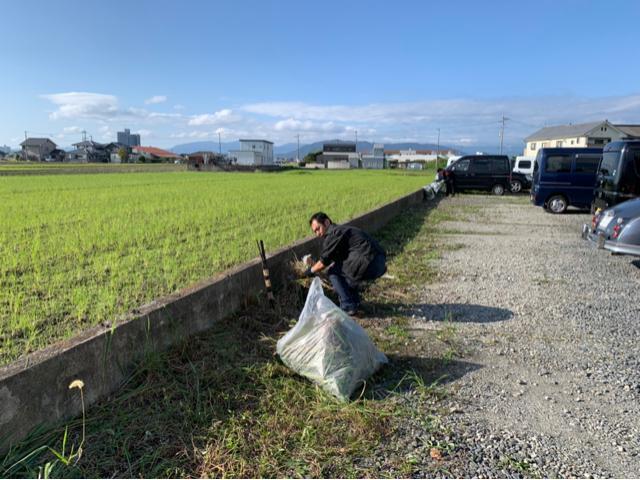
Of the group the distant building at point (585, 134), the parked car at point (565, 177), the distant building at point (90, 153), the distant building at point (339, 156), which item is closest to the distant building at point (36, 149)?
the distant building at point (90, 153)

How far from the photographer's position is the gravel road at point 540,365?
2387 millimetres

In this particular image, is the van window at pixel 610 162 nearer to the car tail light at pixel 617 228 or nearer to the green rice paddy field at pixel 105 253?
the car tail light at pixel 617 228

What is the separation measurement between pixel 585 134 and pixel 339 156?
42352 millimetres

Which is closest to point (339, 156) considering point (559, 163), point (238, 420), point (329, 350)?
point (559, 163)

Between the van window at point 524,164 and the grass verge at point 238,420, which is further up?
the van window at point 524,164

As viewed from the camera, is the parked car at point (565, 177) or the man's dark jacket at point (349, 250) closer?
the man's dark jacket at point (349, 250)

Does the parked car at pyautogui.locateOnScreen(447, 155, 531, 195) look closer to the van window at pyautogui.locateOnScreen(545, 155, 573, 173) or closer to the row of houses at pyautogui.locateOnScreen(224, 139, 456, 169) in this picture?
the van window at pyautogui.locateOnScreen(545, 155, 573, 173)

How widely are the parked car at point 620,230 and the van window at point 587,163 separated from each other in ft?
22.0

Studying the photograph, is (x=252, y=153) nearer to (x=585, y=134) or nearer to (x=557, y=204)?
(x=585, y=134)

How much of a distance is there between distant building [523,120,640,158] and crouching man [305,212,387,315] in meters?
51.1

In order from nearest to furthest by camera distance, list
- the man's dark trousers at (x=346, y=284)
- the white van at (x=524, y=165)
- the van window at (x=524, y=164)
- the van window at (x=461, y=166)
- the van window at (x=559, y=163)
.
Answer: the man's dark trousers at (x=346, y=284), the van window at (x=559, y=163), the van window at (x=461, y=166), the white van at (x=524, y=165), the van window at (x=524, y=164)

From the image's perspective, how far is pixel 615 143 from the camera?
9.03m

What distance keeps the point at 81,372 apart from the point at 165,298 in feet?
3.20

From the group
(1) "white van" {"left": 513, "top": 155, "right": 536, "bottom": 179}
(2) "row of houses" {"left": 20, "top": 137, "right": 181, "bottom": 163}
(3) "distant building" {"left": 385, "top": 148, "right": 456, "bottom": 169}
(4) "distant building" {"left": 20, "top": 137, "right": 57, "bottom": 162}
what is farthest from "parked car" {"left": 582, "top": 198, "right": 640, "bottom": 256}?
(4) "distant building" {"left": 20, "top": 137, "right": 57, "bottom": 162}
